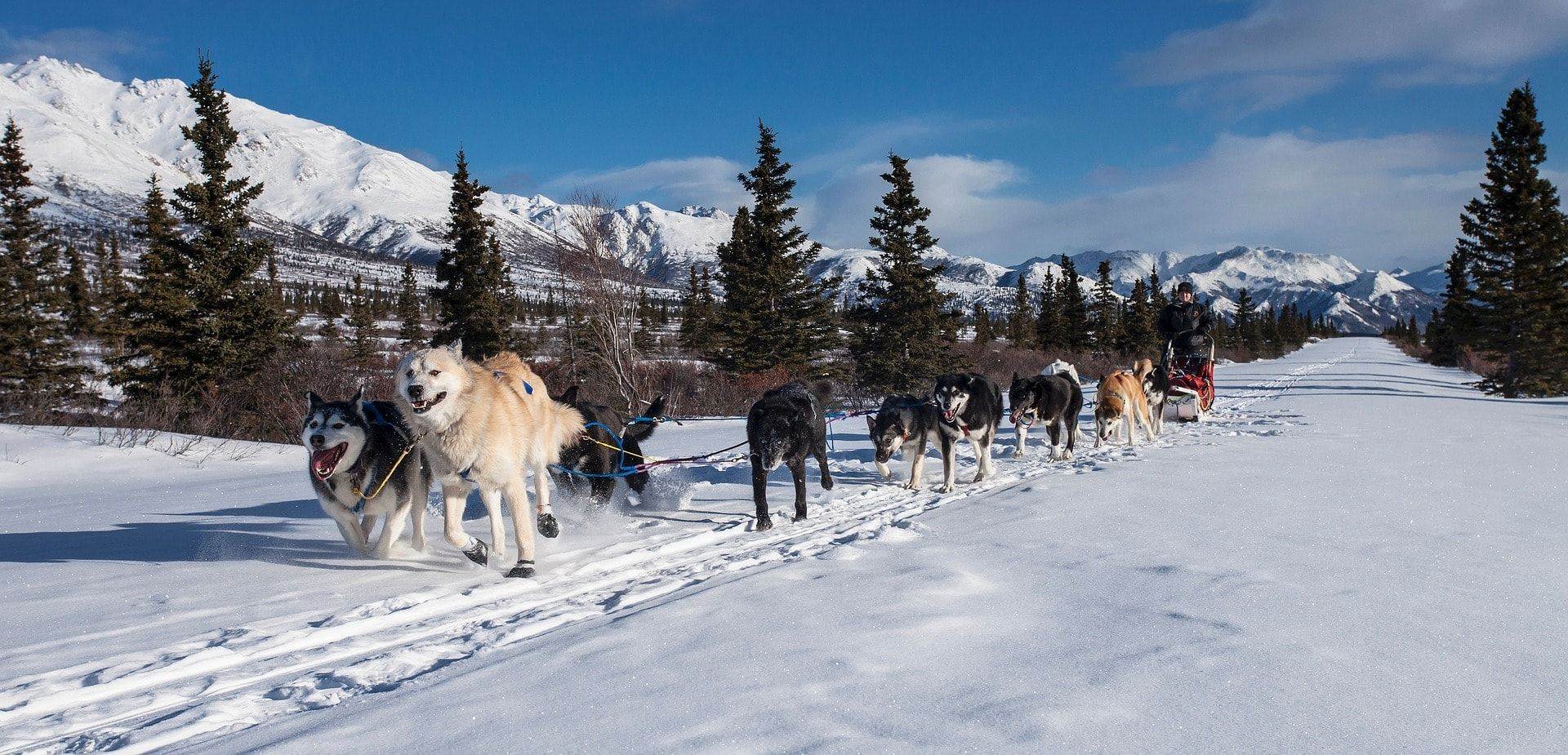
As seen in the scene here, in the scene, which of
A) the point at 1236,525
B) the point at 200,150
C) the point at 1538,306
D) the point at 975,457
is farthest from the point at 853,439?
the point at 1538,306

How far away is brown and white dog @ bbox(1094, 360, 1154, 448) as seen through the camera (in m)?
9.71

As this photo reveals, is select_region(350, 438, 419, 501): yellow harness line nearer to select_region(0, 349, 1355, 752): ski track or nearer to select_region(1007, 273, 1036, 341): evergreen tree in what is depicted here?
select_region(0, 349, 1355, 752): ski track

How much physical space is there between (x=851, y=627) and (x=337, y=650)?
224 cm

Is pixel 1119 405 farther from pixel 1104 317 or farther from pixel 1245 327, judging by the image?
pixel 1245 327

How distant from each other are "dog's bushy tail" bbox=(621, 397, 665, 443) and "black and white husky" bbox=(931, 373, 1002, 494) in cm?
268

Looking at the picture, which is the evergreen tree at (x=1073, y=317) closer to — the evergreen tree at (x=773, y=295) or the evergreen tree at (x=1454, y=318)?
the evergreen tree at (x=1454, y=318)

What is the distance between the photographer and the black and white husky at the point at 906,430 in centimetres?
711

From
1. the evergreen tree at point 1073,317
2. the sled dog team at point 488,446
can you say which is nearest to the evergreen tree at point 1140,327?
the evergreen tree at point 1073,317

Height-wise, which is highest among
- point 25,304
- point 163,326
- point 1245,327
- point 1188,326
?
point 25,304

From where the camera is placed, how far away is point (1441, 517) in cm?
487

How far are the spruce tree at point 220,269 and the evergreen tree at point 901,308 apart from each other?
18.3 m

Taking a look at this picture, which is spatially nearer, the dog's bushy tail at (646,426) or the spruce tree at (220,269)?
the dog's bushy tail at (646,426)

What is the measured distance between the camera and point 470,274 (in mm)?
26484

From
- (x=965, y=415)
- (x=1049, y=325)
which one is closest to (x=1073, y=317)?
(x=1049, y=325)
